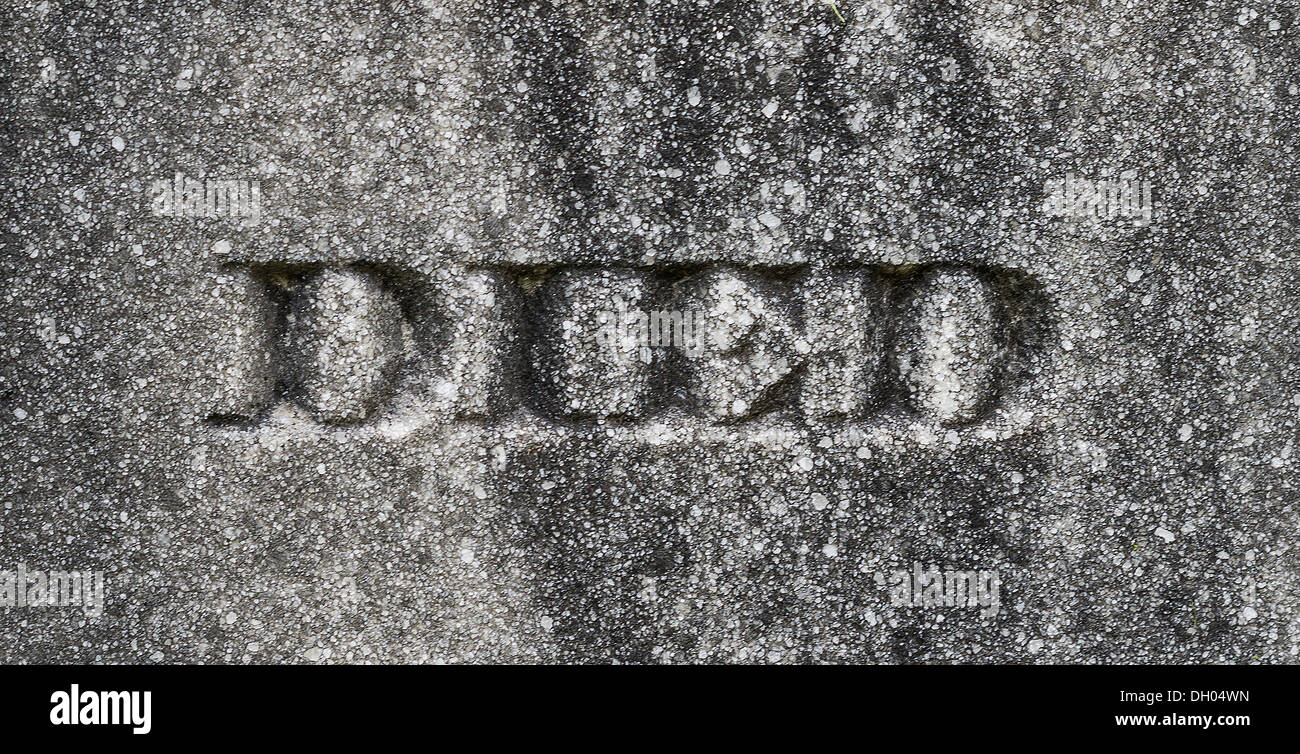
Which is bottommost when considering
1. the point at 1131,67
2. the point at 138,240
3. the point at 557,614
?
the point at 557,614

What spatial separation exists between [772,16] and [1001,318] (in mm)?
509

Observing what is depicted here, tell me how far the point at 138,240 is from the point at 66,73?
0.23m

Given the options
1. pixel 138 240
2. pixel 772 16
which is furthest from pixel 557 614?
pixel 772 16

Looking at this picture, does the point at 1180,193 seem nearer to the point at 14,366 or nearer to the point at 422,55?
the point at 422,55

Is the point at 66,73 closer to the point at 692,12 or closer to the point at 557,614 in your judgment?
the point at 692,12

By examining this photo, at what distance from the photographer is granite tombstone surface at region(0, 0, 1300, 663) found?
1.16 m

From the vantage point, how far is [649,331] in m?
1.19

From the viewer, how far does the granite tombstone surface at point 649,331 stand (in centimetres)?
116

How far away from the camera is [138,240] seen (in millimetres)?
1170

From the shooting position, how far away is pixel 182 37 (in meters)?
1.15

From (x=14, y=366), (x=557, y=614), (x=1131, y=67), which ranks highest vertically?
(x=1131, y=67)

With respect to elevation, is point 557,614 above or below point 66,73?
below

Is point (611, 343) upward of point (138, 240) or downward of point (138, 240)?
downward

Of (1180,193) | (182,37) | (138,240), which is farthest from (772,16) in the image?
(138,240)
